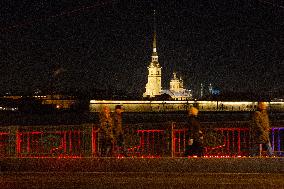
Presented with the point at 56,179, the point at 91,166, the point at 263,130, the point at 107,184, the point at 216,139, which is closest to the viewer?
the point at 107,184

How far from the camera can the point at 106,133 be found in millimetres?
20812

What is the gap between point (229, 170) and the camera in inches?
763

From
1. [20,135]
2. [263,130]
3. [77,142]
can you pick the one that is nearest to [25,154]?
[20,135]

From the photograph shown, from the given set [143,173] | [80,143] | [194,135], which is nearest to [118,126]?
[80,143]

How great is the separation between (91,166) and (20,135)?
395 cm

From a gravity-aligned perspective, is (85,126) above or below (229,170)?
above

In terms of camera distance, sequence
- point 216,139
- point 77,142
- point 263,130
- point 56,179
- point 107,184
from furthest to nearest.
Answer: point 77,142
point 216,139
point 263,130
point 56,179
point 107,184

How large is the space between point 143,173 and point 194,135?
1.97m

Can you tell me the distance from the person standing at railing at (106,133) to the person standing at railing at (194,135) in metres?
2.88

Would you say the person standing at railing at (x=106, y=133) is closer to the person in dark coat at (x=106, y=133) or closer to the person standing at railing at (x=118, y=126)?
the person in dark coat at (x=106, y=133)

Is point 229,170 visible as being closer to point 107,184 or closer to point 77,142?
point 107,184

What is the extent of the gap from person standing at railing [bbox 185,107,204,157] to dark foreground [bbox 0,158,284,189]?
0.46m

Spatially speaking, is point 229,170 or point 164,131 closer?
point 229,170

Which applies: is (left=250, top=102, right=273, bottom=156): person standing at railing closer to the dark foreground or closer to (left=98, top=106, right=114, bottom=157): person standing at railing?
the dark foreground
